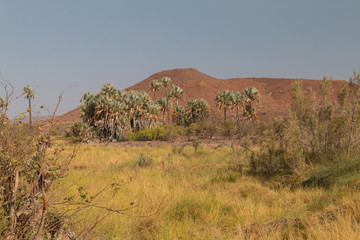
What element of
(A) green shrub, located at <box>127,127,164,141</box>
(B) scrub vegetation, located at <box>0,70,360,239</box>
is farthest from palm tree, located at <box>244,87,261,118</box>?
(B) scrub vegetation, located at <box>0,70,360,239</box>

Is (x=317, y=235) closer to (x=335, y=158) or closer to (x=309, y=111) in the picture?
(x=335, y=158)

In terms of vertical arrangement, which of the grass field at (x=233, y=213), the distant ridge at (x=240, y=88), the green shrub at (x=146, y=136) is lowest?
the green shrub at (x=146, y=136)

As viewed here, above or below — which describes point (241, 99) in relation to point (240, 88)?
below

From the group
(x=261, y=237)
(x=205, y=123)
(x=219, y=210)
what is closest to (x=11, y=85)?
(x=261, y=237)

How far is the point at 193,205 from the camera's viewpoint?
18.1 feet

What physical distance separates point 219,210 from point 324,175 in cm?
346

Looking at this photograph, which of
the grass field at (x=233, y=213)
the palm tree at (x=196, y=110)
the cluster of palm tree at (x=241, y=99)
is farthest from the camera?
the palm tree at (x=196, y=110)

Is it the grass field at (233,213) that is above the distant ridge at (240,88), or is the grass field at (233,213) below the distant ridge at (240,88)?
below

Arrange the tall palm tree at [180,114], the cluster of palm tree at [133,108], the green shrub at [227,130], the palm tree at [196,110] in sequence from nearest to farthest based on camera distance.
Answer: the green shrub at [227,130] → the cluster of palm tree at [133,108] → the palm tree at [196,110] → the tall palm tree at [180,114]

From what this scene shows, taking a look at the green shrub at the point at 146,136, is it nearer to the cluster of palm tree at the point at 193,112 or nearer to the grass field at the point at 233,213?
the cluster of palm tree at the point at 193,112

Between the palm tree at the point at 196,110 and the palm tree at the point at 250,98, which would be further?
the palm tree at the point at 196,110

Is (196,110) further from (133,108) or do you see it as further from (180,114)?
(133,108)

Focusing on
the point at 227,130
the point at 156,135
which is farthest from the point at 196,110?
the point at 156,135

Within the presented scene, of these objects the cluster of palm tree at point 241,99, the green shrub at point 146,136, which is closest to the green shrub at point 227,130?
the green shrub at point 146,136
